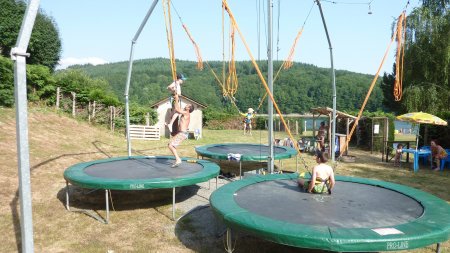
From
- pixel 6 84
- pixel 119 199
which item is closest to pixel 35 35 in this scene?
pixel 6 84

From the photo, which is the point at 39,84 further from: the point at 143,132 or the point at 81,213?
the point at 81,213

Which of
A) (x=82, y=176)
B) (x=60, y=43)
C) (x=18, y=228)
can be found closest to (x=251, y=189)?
(x=82, y=176)

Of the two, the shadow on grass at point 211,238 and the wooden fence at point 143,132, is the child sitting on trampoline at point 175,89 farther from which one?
the wooden fence at point 143,132

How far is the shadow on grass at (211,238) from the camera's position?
3631 mm

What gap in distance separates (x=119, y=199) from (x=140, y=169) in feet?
1.88

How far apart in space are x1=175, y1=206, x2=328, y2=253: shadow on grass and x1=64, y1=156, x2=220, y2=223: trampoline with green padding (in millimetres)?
358

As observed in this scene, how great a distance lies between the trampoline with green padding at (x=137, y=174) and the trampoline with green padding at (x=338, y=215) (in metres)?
0.76

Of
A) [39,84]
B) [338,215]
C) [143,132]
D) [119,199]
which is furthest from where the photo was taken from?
→ [143,132]

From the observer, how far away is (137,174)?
5.16m

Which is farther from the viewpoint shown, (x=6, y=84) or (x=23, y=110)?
(x=6, y=84)

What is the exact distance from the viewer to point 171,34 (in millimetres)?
5133

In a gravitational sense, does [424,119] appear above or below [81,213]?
above

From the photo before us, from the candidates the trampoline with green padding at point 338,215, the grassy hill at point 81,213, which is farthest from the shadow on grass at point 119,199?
the trampoline with green padding at point 338,215

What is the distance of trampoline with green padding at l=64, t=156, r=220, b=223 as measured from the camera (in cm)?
445
